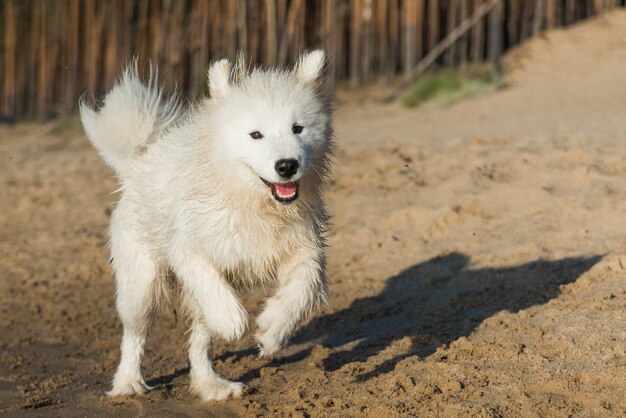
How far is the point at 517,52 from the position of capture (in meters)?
16.8

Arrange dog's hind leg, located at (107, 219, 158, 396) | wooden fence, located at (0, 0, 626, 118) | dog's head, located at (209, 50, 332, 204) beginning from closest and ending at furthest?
1. dog's head, located at (209, 50, 332, 204)
2. dog's hind leg, located at (107, 219, 158, 396)
3. wooden fence, located at (0, 0, 626, 118)

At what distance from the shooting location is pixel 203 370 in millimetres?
5914

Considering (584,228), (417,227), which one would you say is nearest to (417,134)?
(417,227)

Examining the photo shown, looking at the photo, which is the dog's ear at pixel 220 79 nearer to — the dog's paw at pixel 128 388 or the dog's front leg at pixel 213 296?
the dog's front leg at pixel 213 296

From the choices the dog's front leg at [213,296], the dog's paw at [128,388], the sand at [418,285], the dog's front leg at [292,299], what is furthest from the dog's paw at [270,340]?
the dog's paw at [128,388]

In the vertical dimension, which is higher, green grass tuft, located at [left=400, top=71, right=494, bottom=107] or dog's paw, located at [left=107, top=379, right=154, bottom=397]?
dog's paw, located at [left=107, top=379, right=154, bottom=397]

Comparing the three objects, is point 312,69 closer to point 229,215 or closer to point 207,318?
point 229,215

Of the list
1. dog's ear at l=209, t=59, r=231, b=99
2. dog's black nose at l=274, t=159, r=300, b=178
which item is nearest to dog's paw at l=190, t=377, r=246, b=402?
dog's black nose at l=274, t=159, r=300, b=178

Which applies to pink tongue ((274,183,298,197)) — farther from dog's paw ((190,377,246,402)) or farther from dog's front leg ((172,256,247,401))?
dog's paw ((190,377,246,402))

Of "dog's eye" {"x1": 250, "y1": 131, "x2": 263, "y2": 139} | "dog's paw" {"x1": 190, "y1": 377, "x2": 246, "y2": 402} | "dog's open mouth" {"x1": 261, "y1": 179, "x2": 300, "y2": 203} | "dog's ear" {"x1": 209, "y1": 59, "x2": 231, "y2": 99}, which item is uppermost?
"dog's ear" {"x1": 209, "y1": 59, "x2": 231, "y2": 99}

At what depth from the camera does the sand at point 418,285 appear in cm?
523

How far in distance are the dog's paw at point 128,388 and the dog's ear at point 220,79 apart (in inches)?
72.4

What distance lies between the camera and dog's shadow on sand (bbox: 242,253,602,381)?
20.7ft

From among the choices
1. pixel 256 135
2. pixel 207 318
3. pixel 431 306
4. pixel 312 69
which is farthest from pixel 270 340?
pixel 431 306
